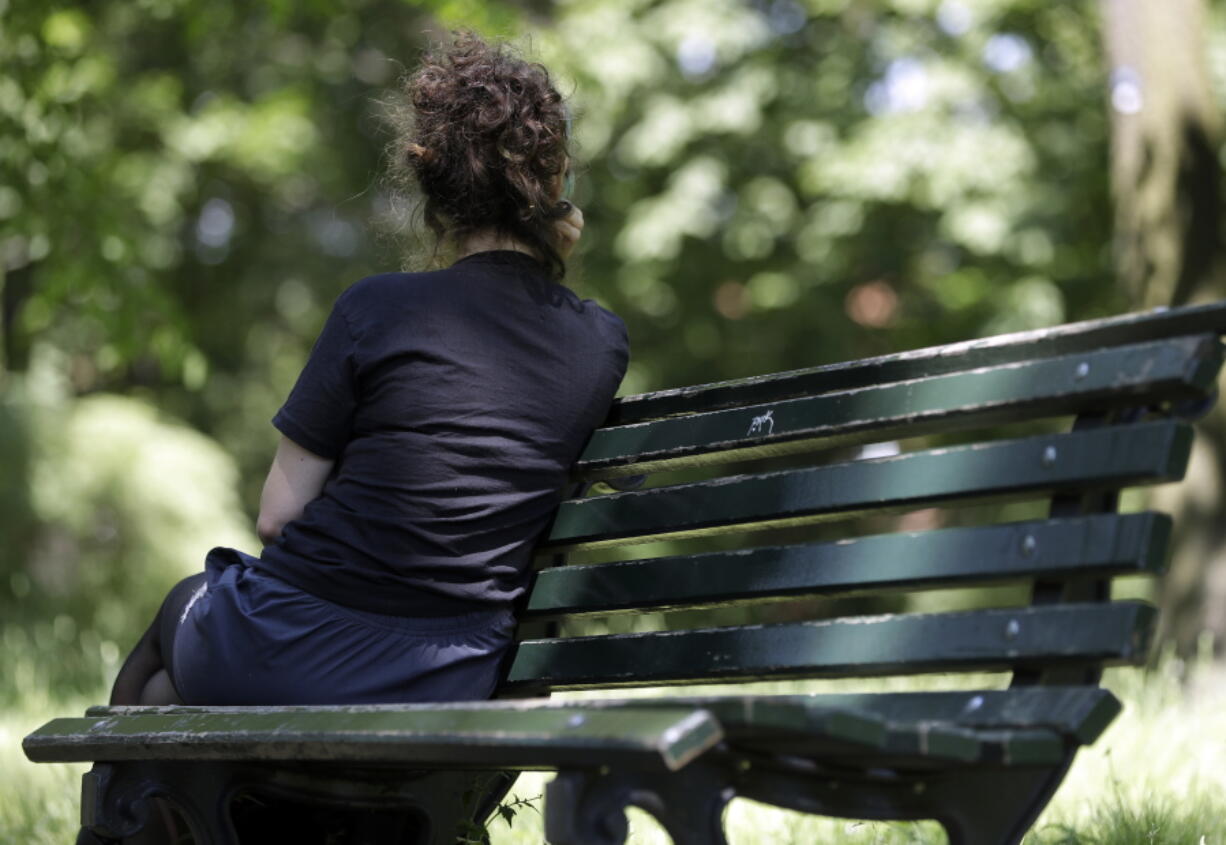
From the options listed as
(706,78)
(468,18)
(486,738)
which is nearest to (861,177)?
(706,78)

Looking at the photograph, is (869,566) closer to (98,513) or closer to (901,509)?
(901,509)

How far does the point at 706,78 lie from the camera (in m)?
12.9

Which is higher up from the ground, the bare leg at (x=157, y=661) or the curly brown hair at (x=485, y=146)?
the curly brown hair at (x=485, y=146)

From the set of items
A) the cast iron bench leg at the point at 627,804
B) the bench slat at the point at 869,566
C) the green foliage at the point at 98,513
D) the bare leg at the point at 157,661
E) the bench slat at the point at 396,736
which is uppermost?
the green foliage at the point at 98,513

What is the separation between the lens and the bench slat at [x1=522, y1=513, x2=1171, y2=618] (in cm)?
229

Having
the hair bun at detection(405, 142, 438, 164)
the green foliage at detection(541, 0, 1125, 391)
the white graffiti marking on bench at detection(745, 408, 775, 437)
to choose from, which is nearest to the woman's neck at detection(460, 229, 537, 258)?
the hair bun at detection(405, 142, 438, 164)

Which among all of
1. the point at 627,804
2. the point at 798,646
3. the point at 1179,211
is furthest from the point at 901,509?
the point at 1179,211

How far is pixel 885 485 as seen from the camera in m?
2.60

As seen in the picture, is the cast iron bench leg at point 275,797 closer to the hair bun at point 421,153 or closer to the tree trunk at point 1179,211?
the hair bun at point 421,153

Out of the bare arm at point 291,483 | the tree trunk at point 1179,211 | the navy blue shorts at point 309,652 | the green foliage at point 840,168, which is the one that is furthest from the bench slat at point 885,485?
the green foliage at point 840,168

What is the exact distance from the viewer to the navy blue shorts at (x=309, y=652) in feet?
9.11

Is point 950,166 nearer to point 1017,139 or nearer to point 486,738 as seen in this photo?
point 1017,139

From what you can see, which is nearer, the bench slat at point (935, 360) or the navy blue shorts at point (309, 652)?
the bench slat at point (935, 360)

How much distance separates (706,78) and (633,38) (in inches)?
32.4
